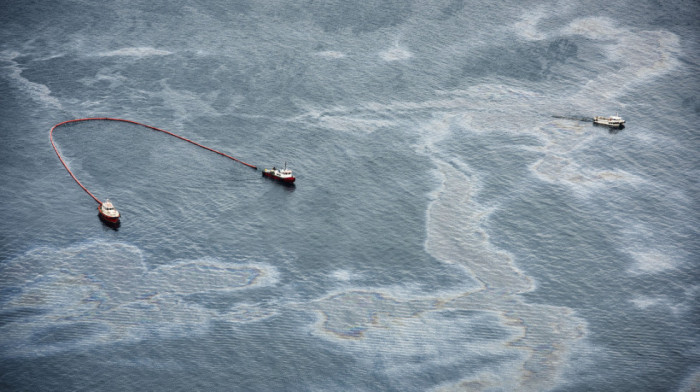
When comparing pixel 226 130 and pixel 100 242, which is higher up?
pixel 226 130

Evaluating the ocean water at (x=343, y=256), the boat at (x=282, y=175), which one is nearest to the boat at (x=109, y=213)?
the ocean water at (x=343, y=256)

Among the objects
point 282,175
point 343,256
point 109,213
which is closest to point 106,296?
point 109,213

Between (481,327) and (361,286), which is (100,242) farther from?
(481,327)

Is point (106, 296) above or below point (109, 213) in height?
below

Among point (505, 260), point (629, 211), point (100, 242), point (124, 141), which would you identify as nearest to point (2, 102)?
point (124, 141)

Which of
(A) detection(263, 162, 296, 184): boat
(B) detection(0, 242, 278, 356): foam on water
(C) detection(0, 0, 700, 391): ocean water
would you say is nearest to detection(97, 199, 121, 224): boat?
(C) detection(0, 0, 700, 391): ocean water

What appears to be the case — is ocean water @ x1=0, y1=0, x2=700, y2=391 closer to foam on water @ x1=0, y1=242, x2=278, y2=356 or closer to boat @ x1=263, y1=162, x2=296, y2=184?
foam on water @ x1=0, y1=242, x2=278, y2=356

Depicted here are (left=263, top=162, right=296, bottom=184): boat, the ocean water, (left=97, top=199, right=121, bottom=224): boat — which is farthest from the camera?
(left=263, top=162, right=296, bottom=184): boat

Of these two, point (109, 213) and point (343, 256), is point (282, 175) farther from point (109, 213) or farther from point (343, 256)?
point (109, 213)
